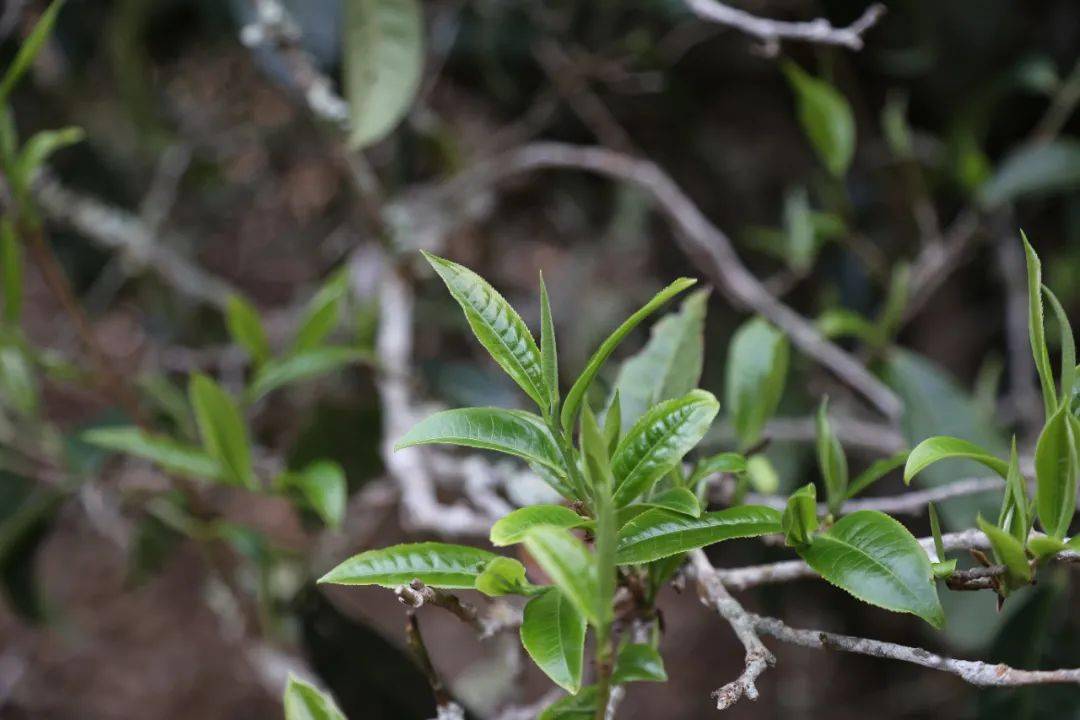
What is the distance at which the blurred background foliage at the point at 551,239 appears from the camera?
0.81 meters

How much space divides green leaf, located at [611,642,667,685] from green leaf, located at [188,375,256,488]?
35 cm

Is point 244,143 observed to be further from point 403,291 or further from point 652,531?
point 652,531

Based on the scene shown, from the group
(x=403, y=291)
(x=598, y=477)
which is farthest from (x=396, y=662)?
(x=598, y=477)

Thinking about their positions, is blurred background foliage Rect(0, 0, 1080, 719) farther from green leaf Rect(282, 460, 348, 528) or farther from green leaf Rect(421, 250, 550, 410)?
green leaf Rect(421, 250, 550, 410)

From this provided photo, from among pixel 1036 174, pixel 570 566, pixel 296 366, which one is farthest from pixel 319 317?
pixel 1036 174

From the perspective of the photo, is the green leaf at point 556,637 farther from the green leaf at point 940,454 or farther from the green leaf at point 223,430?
the green leaf at point 223,430

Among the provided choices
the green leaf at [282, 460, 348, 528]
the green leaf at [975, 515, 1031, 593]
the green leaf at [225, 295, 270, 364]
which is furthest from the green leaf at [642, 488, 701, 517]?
the green leaf at [225, 295, 270, 364]

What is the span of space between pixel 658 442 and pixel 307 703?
22 centimetres

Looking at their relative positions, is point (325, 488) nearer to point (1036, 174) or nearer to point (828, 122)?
point (828, 122)

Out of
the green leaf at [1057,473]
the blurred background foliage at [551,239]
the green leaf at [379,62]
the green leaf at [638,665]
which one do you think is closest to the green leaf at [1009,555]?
the green leaf at [1057,473]

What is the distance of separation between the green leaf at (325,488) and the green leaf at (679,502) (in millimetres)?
291

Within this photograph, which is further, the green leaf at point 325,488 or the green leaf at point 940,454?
the green leaf at point 325,488

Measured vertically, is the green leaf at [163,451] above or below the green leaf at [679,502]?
below

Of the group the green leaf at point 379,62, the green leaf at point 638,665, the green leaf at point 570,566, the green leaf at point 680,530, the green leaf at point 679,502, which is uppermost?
the green leaf at point 379,62
